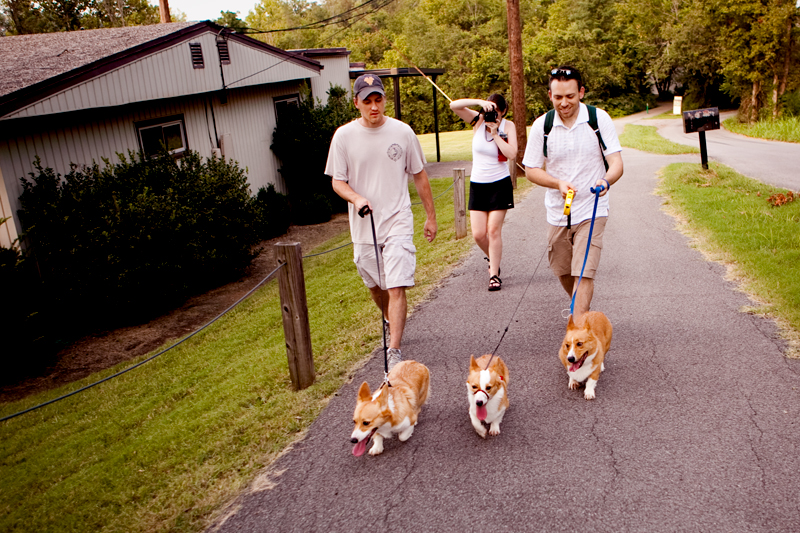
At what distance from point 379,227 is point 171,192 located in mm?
6733

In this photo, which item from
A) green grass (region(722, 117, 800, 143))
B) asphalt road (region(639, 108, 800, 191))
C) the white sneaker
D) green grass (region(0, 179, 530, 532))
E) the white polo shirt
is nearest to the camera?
green grass (region(0, 179, 530, 532))

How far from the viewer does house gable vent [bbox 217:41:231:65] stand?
1377 cm

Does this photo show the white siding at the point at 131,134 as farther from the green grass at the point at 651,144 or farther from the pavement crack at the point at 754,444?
the green grass at the point at 651,144

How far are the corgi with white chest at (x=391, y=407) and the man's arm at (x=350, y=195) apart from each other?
4.23ft

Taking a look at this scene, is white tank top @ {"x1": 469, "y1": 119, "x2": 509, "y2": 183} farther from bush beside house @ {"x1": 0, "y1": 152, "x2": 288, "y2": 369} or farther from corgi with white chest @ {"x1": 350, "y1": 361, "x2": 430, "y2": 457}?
bush beside house @ {"x1": 0, "y1": 152, "x2": 288, "y2": 369}

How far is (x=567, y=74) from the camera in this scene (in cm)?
471

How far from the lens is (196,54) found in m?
13.0

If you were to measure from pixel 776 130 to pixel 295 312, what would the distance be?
3161cm

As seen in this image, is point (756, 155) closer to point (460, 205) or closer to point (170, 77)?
point (460, 205)

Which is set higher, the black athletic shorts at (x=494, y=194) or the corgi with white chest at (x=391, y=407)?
the black athletic shorts at (x=494, y=194)

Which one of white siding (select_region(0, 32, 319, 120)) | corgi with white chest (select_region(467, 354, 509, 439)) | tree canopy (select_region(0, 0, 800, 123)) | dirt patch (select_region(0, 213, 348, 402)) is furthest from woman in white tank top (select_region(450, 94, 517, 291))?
tree canopy (select_region(0, 0, 800, 123))

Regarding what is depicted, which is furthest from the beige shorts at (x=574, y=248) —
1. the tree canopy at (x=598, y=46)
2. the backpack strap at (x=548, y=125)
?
the tree canopy at (x=598, y=46)

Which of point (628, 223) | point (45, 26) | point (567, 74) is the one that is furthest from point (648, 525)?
point (45, 26)

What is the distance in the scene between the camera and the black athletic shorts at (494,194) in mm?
7008
